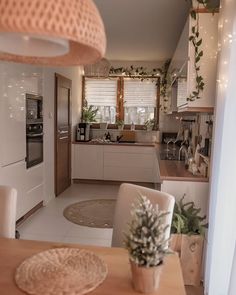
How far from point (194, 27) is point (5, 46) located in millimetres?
1808

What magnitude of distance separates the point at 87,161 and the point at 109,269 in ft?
14.3

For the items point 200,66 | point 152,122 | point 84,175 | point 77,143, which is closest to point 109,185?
point 84,175

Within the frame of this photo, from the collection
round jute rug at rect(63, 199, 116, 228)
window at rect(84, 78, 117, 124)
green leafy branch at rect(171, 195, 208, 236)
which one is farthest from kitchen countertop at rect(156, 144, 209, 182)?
window at rect(84, 78, 117, 124)

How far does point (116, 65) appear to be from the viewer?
5.91m

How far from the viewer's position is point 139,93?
6.02m

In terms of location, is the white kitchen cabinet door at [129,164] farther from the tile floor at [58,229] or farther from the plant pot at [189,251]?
the plant pot at [189,251]

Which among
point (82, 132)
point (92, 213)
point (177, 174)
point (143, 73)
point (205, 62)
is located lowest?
point (92, 213)

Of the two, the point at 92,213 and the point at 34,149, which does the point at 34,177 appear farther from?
the point at 92,213

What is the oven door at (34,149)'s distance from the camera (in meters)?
3.61

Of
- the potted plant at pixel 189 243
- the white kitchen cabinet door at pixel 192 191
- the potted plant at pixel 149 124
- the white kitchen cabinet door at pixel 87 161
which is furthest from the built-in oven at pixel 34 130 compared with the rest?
the potted plant at pixel 149 124

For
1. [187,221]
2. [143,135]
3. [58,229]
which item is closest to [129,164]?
[143,135]

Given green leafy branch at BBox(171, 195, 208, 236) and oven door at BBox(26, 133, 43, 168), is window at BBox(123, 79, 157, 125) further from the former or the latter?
green leafy branch at BBox(171, 195, 208, 236)

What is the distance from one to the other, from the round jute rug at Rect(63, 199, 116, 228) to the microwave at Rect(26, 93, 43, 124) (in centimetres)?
133

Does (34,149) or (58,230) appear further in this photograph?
(34,149)
